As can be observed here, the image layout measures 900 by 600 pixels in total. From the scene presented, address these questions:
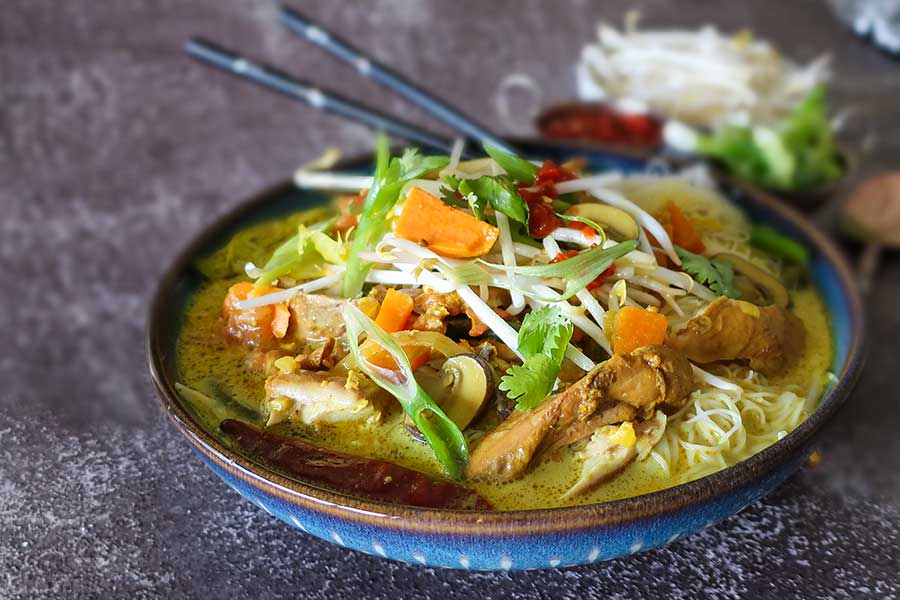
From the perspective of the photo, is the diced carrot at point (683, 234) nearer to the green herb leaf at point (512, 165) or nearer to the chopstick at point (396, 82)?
the green herb leaf at point (512, 165)

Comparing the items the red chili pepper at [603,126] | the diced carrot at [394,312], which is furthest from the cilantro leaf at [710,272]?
the red chili pepper at [603,126]

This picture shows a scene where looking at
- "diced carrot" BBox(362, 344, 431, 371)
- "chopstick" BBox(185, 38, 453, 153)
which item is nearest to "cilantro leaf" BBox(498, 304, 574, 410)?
"diced carrot" BBox(362, 344, 431, 371)

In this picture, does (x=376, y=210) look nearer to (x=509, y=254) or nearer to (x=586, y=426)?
(x=509, y=254)

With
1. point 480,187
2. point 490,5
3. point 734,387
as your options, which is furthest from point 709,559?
point 490,5

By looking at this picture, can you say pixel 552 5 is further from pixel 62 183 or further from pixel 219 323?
pixel 219 323


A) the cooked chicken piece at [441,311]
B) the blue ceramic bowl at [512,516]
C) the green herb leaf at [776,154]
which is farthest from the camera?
the green herb leaf at [776,154]

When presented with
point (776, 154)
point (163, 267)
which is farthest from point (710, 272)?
point (163, 267)
